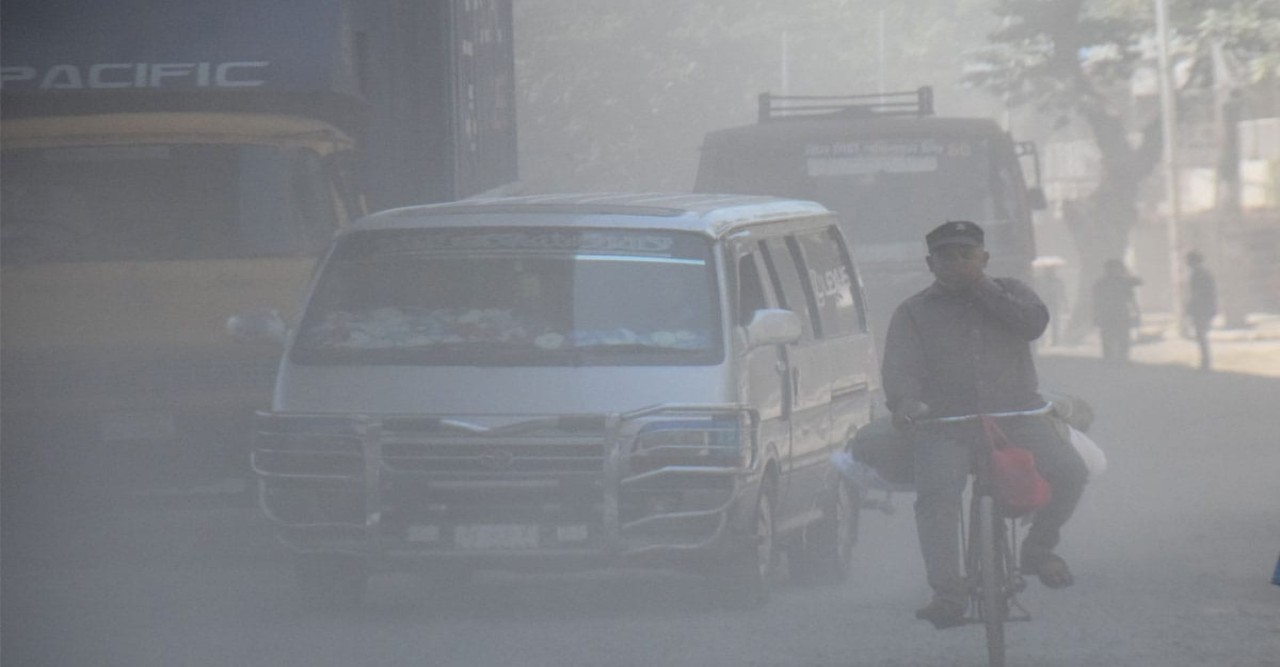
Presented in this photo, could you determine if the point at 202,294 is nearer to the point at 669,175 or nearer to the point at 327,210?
the point at 327,210

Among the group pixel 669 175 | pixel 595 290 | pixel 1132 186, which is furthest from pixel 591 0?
pixel 595 290

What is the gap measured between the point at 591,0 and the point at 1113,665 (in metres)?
58.5

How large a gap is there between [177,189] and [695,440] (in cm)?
451

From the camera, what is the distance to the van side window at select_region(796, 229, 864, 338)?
1173 cm

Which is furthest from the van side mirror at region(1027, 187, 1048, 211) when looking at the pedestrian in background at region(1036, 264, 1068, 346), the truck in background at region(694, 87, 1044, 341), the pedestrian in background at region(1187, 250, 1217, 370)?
the pedestrian in background at region(1036, 264, 1068, 346)

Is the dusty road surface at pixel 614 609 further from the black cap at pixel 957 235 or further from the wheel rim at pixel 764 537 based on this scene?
the black cap at pixel 957 235

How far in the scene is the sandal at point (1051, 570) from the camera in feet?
27.0

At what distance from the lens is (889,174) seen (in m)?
19.0

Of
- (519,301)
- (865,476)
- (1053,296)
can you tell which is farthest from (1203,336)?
(865,476)

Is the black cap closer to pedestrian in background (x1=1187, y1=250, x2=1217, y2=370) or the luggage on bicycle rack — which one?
the luggage on bicycle rack

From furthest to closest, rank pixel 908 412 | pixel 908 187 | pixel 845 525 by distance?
pixel 908 187 → pixel 845 525 → pixel 908 412

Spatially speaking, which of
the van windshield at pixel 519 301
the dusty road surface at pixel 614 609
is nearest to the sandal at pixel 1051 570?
the dusty road surface at pixel 614 609

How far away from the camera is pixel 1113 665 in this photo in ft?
27.5

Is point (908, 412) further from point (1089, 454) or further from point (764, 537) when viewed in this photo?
point (764, 537)
